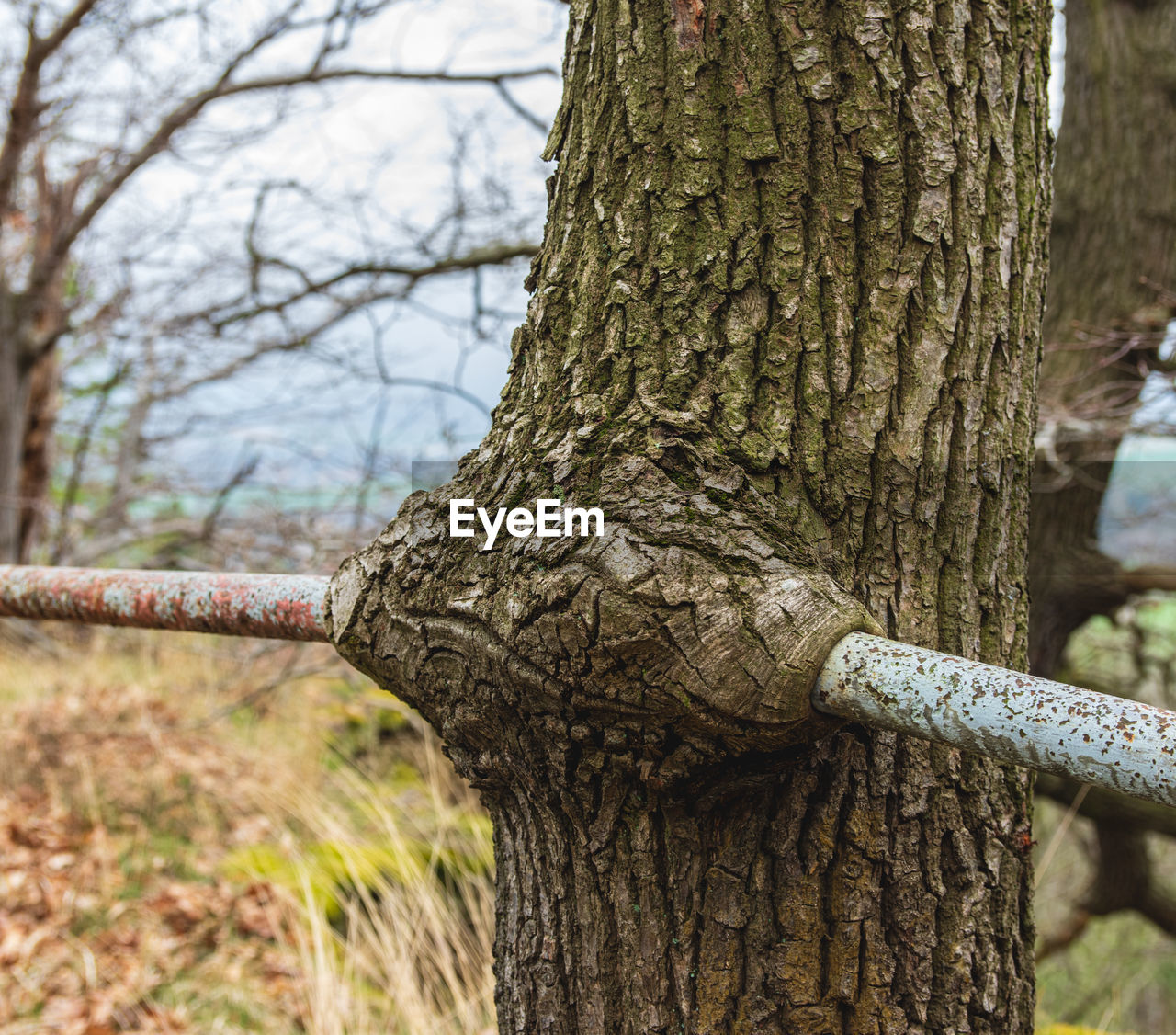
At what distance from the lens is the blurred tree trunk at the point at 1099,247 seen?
3.66m

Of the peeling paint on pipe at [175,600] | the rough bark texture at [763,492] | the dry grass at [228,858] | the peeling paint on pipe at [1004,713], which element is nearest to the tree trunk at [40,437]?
the dry grass at [228,858]

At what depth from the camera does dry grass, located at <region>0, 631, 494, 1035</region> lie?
2.79 m

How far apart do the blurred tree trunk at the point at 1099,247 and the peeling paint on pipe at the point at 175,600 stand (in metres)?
3.29

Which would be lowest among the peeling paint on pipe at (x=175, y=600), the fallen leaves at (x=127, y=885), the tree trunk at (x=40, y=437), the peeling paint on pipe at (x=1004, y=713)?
the fallen leaves at (x=127, y=885)

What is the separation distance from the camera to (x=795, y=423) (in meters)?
1.00

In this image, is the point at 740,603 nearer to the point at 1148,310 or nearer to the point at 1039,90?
the point at 1039,90

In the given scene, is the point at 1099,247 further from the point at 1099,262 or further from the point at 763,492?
the point at 763,492

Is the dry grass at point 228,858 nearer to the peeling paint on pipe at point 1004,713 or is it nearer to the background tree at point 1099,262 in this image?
the peeling paint on pipe at point 1004,713

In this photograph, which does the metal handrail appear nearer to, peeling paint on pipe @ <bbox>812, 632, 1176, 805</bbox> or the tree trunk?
peeling paint on pipe @ <bbox>812, 632, 1176, 805</bbox>

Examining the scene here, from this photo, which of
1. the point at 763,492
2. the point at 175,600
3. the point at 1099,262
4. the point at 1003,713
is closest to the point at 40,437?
the point at 175,600

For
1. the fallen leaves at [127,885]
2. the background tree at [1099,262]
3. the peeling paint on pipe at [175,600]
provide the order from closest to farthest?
the peeling paint on pipe at [175,600] < the fallen leaves at [127,885] < the background tree at [1099,262]

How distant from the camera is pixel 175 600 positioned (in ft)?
4.39

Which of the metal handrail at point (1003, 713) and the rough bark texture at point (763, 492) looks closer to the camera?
the metal handrail at point (1003, 713)

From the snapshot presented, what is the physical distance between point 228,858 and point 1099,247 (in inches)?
184
